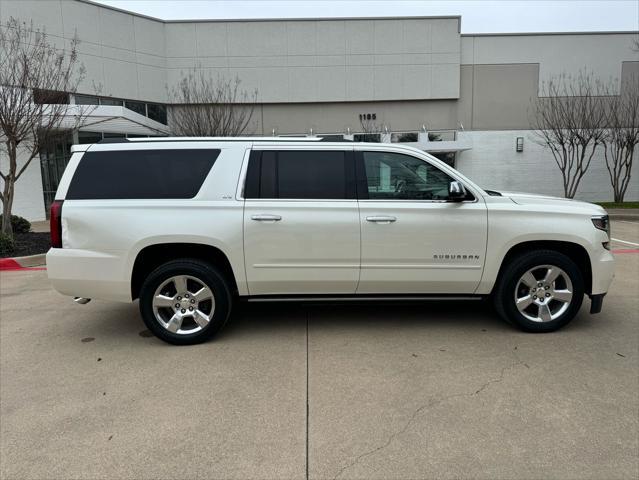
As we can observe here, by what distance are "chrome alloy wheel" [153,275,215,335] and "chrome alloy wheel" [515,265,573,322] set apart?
3.06 metres

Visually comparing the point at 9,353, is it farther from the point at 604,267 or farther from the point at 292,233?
the point at 604,267

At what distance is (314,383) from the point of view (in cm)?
373

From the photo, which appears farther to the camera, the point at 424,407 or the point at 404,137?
the point at 404,137

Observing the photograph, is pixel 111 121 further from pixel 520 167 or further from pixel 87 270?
pixel 520 167

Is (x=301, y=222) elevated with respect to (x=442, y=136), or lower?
lower

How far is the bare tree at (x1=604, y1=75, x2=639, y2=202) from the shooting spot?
20234mm

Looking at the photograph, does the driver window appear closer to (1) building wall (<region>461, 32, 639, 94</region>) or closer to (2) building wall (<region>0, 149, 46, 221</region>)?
(2) building wall (<region>0, 149, 46, 221</region>)

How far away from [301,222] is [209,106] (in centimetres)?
1563

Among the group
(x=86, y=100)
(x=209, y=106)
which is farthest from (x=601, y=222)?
(x=86, y=100)

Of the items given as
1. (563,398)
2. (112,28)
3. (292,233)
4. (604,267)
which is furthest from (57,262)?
(112,28)

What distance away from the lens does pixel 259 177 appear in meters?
4.59

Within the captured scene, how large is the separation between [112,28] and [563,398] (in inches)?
840

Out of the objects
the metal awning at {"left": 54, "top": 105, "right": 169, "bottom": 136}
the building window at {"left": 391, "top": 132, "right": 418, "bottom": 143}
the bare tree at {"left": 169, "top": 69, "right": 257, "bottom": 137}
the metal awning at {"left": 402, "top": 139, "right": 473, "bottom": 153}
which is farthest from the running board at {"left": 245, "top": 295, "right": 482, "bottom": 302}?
the building window at {"left": 391, "top": 132, "right": 418, "bottom": 143}

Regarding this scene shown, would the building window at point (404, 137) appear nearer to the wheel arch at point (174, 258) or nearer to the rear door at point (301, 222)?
the rear door at point (301, 222)
